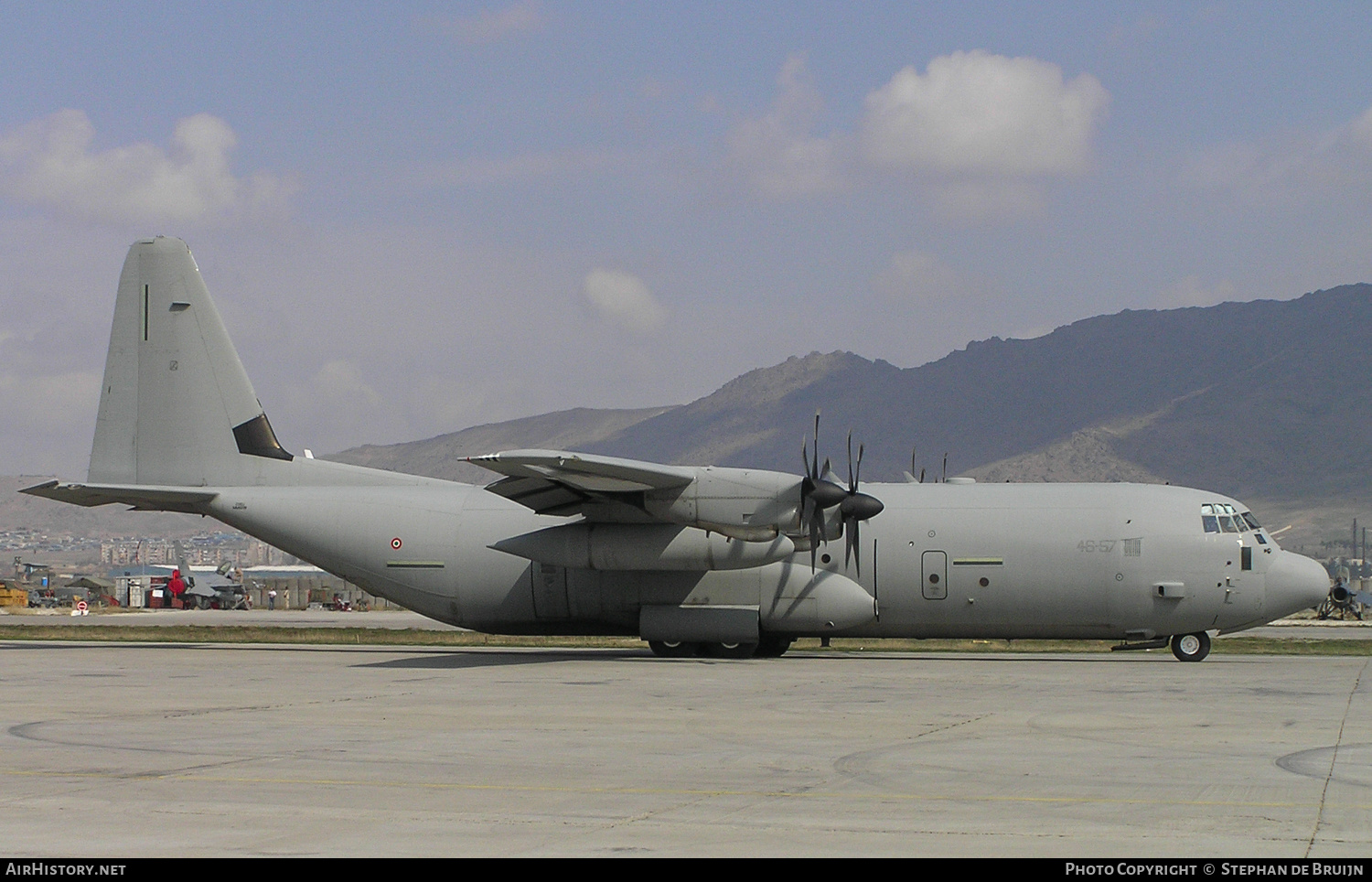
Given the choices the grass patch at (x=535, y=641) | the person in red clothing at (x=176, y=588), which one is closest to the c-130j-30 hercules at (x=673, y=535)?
the grass patch at (x=535, y=641)

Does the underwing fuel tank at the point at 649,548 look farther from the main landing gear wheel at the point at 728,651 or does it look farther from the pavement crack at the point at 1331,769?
the pavement crack at the point at 1331,769

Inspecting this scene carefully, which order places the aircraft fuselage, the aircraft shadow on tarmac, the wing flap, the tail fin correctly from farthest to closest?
the tail fin, the aircraft fuselage, the aircraft shadow on tarmac, the wing flap

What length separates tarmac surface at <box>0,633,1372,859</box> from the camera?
32.7 feet

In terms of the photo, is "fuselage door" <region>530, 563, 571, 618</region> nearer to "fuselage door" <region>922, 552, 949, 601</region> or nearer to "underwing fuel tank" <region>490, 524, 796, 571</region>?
"underwing fuel tank" <region>490, 524, 796, 571</region>

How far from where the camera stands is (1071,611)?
28.8 meters

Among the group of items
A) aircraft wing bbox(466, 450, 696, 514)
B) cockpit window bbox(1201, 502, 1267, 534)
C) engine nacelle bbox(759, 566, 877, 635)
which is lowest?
engine nacelle bbox(759, 566, 877, 635)

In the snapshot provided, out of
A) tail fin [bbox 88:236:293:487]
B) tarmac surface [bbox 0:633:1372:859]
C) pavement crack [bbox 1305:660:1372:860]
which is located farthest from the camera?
tail fin [bbox 88:236:293:487]

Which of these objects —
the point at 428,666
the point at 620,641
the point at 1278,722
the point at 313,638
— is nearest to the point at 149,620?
the point at 313,638

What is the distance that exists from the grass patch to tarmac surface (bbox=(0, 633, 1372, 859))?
31.6 feet

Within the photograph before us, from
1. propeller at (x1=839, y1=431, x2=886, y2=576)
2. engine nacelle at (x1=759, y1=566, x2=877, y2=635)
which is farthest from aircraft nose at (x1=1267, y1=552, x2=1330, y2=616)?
propeller at (x1=839, y1=431, x2=886, y2=576)

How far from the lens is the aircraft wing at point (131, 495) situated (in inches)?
1201

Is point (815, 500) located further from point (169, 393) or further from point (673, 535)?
point (169, 393)

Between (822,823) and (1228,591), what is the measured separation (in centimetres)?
2029

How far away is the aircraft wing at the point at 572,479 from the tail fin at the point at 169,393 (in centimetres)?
702
